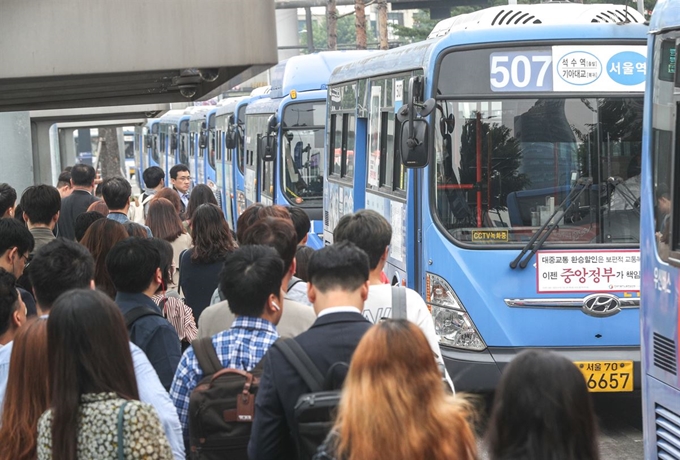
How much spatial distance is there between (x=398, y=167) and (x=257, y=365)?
5915 millimetres

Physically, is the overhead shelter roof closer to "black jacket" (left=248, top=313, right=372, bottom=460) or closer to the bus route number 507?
the bus route number 507

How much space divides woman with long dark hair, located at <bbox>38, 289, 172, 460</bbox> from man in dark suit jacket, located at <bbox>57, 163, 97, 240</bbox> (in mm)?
7389

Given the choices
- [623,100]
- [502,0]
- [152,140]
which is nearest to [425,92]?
[623,100]

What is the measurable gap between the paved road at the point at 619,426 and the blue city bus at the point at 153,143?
39.9 metres

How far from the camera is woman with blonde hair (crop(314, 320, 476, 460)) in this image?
3131 millimetres

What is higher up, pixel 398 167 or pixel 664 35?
pixel 664 35

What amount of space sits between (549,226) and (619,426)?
1.76 m

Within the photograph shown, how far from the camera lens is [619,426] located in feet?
28.8

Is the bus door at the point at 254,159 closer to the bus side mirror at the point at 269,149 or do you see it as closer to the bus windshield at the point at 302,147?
the bus side mirror at the point at 269,149

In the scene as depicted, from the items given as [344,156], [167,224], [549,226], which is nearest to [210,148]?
[344,156]

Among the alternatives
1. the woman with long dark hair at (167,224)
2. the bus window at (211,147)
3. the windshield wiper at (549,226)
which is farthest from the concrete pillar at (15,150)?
the bus window at (211,147)

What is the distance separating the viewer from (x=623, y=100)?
27.3 ft

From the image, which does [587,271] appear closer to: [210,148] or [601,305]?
[601,305]

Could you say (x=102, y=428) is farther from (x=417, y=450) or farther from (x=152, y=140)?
(x=152, y=140)
